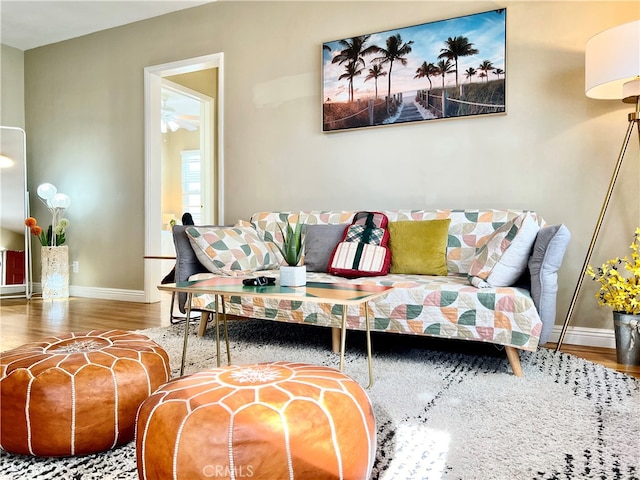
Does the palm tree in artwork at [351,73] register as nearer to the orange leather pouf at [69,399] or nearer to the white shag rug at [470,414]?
the white shag rug at [470,414]

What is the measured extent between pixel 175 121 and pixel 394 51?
4.41 m

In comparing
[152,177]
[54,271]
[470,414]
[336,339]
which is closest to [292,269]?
[336,339]

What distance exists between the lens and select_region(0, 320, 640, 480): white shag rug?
4.20 feet

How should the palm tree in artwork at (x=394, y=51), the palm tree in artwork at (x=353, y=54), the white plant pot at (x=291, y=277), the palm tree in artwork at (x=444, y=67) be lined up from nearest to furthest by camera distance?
the white plant pot at (x=291, y=277), the palm tree in artwork at (x=444, y=67), the palm tree in artwork at (x=394, y=51), the palm tree in artwork at (x=353, y=54)

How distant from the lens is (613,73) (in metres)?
2.38

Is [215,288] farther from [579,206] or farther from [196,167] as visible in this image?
[196,167]

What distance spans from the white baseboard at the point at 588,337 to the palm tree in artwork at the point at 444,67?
1.79 m

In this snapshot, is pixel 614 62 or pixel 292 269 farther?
pixel 614 62

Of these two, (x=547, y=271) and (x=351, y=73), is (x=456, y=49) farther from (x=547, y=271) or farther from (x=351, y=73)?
(x=547, y=271)

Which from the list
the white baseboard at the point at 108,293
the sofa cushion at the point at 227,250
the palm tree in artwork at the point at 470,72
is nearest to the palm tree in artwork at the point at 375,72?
the palm tree in artwork at the point at 470,72

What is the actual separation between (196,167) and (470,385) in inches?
226

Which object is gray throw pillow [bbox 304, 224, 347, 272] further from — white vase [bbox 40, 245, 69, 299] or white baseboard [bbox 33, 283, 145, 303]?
white vase [bbox 40, 245, 69, 299]

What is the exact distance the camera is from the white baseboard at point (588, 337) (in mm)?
2804

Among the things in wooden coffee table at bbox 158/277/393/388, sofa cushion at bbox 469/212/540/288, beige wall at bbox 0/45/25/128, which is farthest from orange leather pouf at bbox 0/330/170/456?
beige wall at bbox 0/45/25/128
